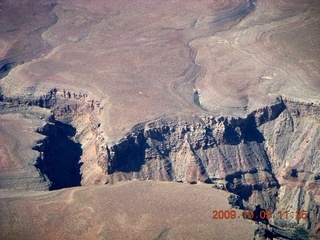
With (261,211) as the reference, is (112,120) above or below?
above

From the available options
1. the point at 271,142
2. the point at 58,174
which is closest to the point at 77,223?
the point at 58,174

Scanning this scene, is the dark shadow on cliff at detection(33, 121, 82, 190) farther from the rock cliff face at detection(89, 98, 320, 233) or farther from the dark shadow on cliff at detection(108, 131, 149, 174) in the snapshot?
the dark shadow on cliff at detection(108, 131, 149, 174)

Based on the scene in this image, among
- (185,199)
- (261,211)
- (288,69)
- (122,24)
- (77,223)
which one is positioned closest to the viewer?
(77,223)

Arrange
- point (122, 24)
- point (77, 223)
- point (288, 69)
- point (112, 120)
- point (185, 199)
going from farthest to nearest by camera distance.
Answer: point (122, 24) < point (288, 69) < point (112, 120) < point (185, 199) < point (77, 223)

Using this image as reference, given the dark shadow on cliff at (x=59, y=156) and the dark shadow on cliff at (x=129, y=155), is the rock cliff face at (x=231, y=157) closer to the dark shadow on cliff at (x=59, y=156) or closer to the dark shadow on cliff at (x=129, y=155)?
the dark shadow on cliff at (x=129, y=155)

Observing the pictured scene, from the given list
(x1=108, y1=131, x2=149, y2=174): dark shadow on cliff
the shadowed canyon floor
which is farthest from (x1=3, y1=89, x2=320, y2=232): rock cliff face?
the shadowed canyon floor

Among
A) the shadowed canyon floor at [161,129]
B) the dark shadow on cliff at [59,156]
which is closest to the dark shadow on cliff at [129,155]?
the shadowed canyon floor at [161,129]

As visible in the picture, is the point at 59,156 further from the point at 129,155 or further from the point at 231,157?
the point at 231,157

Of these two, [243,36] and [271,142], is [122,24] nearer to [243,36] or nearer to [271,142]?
[243,36]
